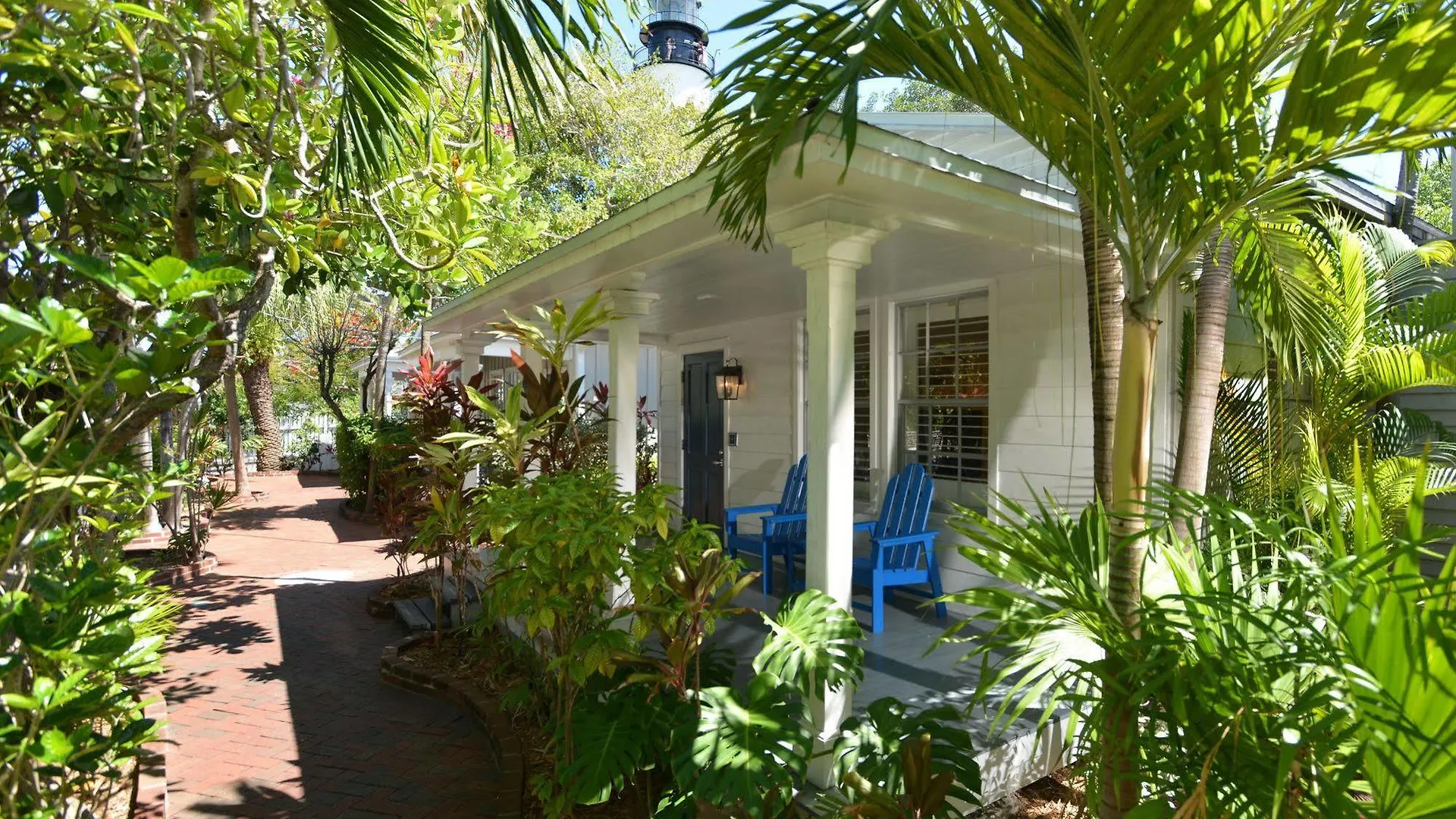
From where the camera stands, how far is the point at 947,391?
5.45m

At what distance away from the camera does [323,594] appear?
285 inches

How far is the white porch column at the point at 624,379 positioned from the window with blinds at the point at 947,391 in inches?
81.9

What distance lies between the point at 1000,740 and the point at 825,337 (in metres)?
1.74

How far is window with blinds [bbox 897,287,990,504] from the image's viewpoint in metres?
5.22

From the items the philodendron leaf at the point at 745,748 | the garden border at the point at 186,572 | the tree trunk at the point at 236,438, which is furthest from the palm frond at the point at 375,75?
the tree trunk at the point at 236,438

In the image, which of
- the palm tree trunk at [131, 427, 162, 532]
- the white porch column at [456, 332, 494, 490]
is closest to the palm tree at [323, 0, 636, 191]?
the palm tree trunk at [131, 427, 162, 532]

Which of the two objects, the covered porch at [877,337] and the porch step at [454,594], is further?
the porch step at [454,594]

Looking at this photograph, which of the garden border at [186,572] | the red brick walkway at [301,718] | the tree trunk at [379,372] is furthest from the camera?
the tree trunk at [379,372]

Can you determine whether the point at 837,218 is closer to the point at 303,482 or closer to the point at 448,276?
the point at 448,276

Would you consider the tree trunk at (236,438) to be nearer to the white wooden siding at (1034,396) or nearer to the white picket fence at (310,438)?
the white picket fence at (310,438)

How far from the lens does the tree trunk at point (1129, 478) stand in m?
1.87

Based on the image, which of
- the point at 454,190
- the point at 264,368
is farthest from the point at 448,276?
the point at 264,368

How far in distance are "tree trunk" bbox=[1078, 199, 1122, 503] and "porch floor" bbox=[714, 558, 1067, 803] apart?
1.04 meters

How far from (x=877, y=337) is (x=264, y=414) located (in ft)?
53.2
